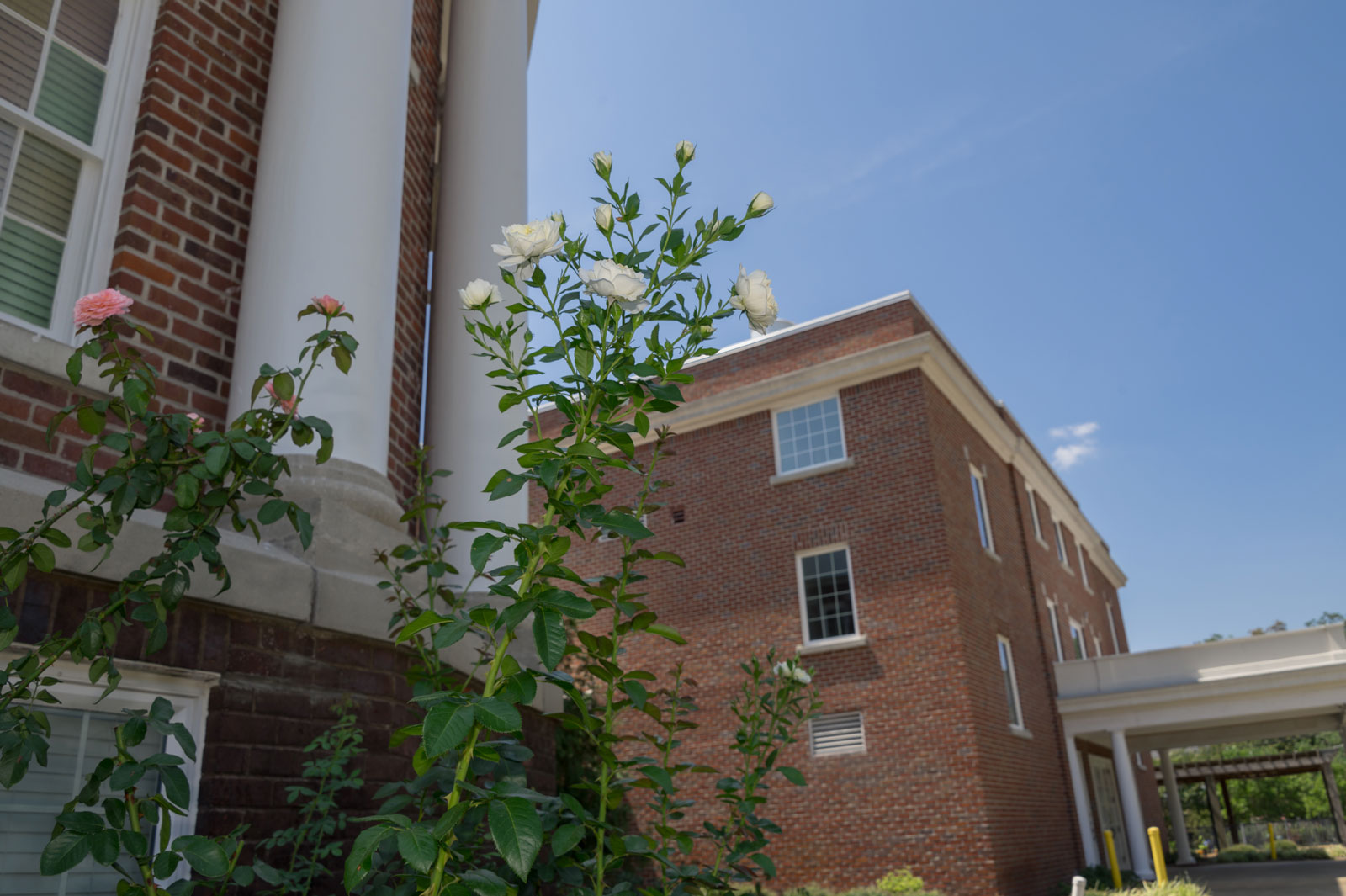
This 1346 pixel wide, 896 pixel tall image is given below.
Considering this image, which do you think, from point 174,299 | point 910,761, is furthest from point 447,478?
point 910,761

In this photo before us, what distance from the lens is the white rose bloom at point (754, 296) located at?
235 cm

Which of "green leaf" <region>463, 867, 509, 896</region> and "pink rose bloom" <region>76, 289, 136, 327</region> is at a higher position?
"pink rose bloom" <region>76, 289, 136, 327</region>

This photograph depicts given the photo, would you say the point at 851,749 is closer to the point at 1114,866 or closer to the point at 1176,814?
the point at 1114,866

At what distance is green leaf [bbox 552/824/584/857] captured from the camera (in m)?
2.25

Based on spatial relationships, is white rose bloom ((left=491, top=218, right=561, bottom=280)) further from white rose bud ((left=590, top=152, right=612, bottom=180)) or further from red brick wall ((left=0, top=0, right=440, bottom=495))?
red brick wall ((left=0, top=0, right=440, bottom=495))

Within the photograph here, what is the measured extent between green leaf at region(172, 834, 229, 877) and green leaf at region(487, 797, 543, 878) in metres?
0.72

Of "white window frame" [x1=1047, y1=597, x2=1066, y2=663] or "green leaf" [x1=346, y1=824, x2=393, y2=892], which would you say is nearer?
"green leaf" [x1=346, y1=824, x2=393, y2=892]

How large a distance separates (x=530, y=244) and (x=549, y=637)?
905mm

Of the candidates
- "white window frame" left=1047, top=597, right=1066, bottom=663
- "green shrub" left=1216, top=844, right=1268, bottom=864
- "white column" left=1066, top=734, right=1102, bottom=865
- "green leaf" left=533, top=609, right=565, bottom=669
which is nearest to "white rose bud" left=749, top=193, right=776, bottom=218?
"green leaf" left=533, top=609, right=565, bottom=669

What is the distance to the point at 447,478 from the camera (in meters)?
5.44

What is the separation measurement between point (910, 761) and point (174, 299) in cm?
1515

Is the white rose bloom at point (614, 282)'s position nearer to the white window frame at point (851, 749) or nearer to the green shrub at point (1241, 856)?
the white window frame at point (851, 749)

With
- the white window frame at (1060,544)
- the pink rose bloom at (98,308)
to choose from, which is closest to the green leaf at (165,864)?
the pink rose bloom at (98,308)

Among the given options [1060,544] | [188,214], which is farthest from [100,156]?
[1060,544]
